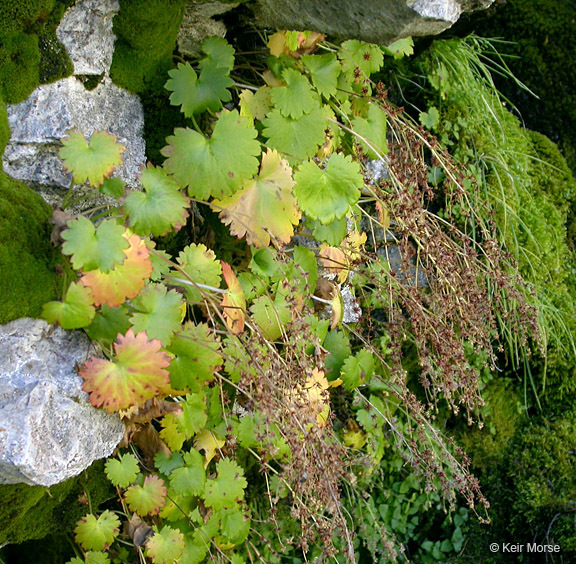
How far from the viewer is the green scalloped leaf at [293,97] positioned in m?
2.10

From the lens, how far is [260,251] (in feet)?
6.98

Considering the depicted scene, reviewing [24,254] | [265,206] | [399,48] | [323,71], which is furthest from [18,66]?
[399,48]

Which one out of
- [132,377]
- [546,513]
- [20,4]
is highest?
[20,4]

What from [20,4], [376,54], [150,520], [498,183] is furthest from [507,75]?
[150,520]

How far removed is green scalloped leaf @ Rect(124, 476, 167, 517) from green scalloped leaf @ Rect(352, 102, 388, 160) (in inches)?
60.5

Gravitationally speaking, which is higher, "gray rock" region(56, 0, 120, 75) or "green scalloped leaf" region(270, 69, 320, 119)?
"gray rock" region(56, 0, 120, 75)

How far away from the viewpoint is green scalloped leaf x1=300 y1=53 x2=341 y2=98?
2264 millimetres

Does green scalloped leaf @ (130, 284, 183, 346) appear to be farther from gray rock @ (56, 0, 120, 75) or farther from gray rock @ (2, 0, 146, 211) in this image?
gray rock @ (56, 0, 120, 75)

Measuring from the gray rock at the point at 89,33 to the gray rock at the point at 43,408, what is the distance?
0.86 metres

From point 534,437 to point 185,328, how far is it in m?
2.46

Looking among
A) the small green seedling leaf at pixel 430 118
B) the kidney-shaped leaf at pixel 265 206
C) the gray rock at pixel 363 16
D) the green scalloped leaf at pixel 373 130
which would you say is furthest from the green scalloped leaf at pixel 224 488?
the small green seedling leaf at pixel 430 118

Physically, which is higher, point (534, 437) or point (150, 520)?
point (150, 520)

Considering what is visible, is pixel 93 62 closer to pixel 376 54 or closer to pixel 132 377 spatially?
pixel 132 377
